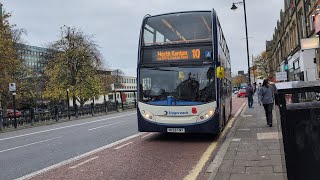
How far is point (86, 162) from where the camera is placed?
9508 mm

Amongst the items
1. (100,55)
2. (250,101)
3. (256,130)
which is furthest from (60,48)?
(256,130)

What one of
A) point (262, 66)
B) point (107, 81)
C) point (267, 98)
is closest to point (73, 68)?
point (107, 81)

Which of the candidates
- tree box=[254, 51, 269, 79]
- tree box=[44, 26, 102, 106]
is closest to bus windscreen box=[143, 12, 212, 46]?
tree box=[44, 26, 102, 106]

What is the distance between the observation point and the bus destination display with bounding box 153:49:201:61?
39.8 feet

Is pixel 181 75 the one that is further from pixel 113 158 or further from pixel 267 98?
pixel 267 98

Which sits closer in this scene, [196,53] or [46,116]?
[196,53]

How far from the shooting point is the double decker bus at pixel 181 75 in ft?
39.0

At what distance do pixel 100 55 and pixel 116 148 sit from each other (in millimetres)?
45174

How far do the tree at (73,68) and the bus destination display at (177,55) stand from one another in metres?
39.3

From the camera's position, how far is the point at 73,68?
5172 centimetres

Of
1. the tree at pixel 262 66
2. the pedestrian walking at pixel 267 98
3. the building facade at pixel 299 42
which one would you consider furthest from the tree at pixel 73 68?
the tree at pixel 262 66

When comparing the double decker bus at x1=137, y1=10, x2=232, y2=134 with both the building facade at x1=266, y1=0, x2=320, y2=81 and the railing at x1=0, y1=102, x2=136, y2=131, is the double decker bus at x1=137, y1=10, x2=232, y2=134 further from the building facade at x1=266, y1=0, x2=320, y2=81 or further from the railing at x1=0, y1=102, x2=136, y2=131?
the railing at x1=0, y1=102, x2=136, y2=131

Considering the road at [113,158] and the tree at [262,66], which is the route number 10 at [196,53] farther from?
the tree at [262,66]

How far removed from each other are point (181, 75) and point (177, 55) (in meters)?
0.64
